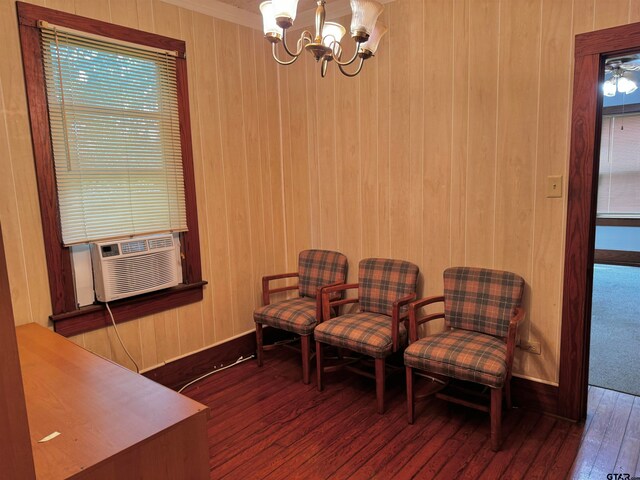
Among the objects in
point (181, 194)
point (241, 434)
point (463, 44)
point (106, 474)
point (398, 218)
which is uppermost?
point (463, 44)

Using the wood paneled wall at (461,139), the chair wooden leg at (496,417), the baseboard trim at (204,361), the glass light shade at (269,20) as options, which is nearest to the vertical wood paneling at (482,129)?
the wood paneled wall at (461,139)

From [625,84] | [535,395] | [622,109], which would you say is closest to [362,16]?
[535,395]

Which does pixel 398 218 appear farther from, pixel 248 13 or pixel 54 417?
pixel 54 417

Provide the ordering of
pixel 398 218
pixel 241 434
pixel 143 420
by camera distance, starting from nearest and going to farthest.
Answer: pixel 143 420 < pixel 241 434 < pixel 398 218

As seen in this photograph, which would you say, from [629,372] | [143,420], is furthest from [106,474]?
[629,372]

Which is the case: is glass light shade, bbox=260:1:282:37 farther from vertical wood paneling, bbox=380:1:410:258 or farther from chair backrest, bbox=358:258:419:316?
chair backrest, bbox=358:258:419:316

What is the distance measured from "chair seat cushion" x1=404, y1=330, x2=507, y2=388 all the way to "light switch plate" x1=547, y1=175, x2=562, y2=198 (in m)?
0.88

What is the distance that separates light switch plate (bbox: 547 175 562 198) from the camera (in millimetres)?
2395

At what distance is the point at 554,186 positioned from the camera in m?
2.41

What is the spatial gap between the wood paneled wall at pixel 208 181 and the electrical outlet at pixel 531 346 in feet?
6.30

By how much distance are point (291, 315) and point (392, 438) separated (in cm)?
107

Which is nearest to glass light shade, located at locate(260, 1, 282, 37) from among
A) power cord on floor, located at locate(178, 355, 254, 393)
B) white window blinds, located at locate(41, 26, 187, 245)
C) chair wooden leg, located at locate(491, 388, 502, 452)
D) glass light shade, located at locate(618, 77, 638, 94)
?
white window blinds, located at locate(41, 26, 187, 245)

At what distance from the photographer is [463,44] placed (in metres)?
2.64

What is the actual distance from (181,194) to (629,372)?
3361 mm
